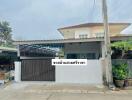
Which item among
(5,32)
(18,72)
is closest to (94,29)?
(18,72)

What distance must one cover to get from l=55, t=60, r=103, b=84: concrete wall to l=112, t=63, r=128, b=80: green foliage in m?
1.36

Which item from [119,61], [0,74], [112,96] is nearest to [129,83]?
[119,61]

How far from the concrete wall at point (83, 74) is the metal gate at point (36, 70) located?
2.95 ft

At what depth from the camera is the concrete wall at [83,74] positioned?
1612 cm

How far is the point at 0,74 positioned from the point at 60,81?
4.10 m

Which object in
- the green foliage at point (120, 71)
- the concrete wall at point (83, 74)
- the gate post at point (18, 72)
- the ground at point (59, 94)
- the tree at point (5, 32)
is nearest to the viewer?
the ground at point (59, 94)

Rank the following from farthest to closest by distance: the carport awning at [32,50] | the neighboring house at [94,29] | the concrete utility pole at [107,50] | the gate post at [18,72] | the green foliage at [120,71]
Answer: the neighboring house at [94,29] → the carport awning at [32,50] → the gate post at [18,72] → the green foliage at [120,71] → the concrete utility pole at [107,50]

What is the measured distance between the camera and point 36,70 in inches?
661

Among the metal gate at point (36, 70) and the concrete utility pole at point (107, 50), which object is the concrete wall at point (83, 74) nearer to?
the metal gate at point (36, 70)

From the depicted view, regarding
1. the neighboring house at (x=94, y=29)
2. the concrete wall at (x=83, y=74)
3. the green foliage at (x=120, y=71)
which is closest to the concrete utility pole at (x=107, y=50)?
the green foliage at (x=120, y=71)

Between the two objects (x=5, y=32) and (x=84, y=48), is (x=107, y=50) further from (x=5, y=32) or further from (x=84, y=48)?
(x=5, y=32)

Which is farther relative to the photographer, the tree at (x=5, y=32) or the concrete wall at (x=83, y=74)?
the tree at (x=5, y=32)

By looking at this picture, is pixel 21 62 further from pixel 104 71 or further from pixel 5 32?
pixel 5 32

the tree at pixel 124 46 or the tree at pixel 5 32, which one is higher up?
the tree at pixel 5 32
